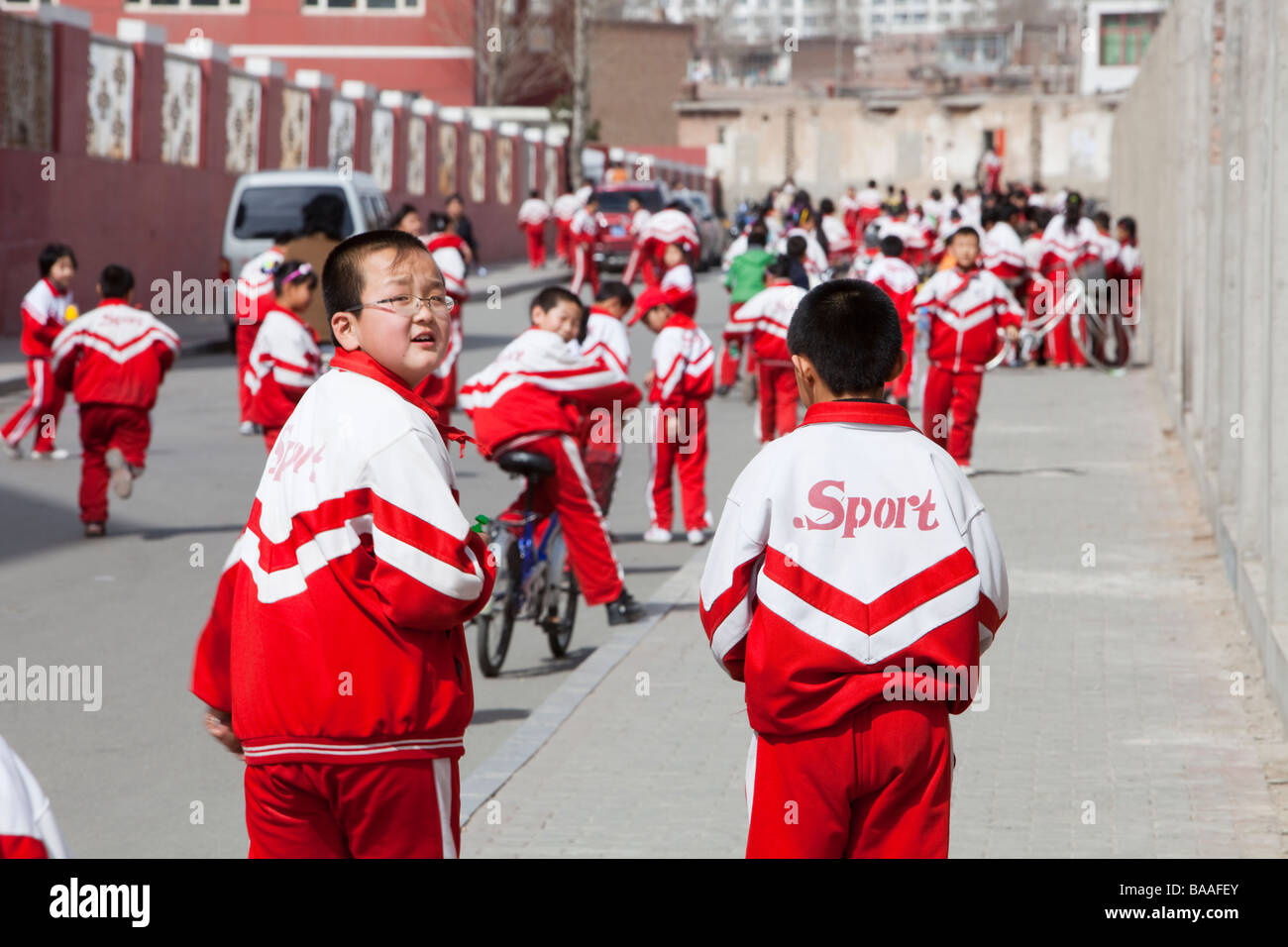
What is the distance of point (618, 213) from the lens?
1773 inches

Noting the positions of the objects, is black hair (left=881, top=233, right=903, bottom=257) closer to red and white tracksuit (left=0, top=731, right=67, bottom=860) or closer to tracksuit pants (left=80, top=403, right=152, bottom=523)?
tracksuit pants (left=80, top=403, right=152, bottom=523)

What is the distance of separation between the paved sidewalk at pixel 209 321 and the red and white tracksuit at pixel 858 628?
17.9 metres

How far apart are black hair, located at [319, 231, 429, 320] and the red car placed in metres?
39.3

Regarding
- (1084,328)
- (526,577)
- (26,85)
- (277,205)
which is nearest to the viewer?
(526,577)

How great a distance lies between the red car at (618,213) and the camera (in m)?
43.9

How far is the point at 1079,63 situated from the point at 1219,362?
10665 centimetres

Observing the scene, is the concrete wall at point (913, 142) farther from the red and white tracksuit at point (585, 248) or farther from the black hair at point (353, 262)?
the black hair at point (353, 262)

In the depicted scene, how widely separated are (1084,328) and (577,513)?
1671cm

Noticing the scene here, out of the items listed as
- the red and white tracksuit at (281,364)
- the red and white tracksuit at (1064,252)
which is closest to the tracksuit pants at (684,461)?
the red and white tracksuit at (281,364)

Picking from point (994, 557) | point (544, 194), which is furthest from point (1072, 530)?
point (544, 194)

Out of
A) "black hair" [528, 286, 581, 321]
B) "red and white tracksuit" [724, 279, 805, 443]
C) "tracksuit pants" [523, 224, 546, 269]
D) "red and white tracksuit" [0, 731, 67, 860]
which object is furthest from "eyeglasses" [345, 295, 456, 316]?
"tracksuit pants" [523, 224, 546, 269]

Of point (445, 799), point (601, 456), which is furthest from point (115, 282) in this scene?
point (445, 799)

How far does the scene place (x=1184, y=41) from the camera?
16.6m

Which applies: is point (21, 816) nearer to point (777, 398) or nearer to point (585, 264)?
point (777, 398)
